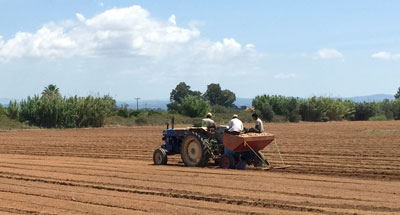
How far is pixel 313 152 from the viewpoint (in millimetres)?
18141

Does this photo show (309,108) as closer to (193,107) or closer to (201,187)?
(193,107)

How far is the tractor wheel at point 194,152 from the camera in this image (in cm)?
1363

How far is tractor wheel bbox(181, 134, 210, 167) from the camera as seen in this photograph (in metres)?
13.6

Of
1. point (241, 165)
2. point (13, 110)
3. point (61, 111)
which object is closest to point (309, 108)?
point (61, 111)

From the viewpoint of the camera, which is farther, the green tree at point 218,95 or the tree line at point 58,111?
the green tree at point 218,95

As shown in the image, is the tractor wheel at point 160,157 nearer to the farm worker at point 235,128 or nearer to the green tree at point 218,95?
the farm worker at point 235,128

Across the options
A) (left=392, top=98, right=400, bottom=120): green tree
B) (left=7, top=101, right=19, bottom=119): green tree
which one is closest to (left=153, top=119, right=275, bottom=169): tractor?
(left=7, top=101, right=19, bottom=119): green tree

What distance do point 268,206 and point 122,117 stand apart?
154 ft

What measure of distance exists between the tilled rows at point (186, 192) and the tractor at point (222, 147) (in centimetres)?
59

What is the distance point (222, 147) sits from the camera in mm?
13906

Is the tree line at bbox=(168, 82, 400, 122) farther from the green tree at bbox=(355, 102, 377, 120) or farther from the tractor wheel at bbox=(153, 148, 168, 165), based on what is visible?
the tractor wheel at bbox=(153, 148, 168, 165)

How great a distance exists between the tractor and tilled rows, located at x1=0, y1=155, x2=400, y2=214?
59 centimetres

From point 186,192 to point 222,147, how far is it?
4.18m

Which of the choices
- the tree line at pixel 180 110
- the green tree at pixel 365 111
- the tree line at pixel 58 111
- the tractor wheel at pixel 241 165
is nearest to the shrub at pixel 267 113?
the tree line at pixel 180 110
